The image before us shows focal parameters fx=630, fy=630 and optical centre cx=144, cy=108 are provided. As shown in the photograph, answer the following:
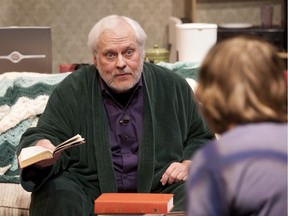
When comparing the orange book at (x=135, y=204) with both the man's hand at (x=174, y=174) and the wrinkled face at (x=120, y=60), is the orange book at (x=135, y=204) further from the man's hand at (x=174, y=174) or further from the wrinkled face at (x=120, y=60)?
the wrinkled face at (x=120, y=60)

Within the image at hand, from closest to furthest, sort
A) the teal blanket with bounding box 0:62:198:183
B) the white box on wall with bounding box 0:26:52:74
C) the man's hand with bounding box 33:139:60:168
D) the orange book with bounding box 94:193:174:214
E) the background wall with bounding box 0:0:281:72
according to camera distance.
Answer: the orange book with bounding box 94:193:174:214
the man's hand with bounding box 33:139:60:168
the teal blanket with bounding box 0:62:198:183
the white box on wall with bounding box 0:26:52:74
the background wall with bounding box 0:0:281:72

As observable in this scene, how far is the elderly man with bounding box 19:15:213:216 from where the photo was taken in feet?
8.09

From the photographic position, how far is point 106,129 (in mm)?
2488

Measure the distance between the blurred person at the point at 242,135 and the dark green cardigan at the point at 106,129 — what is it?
1.37 m

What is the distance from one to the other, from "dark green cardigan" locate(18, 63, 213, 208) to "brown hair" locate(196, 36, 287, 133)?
→ 1.38 metres

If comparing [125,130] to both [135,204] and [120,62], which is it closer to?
[120,62]

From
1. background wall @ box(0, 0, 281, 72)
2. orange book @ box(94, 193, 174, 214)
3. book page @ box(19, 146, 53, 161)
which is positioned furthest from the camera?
background wall @ box(0, 0, 281, 72)

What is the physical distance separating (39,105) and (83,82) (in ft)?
1.33

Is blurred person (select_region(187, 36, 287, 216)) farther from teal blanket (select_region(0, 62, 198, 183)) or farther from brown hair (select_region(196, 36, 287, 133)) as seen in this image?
teal blanket (select_region(0, 62, 198, 183))

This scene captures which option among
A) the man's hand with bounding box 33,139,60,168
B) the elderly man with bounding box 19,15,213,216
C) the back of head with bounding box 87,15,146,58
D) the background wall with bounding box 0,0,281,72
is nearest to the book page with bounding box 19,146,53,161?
the man's hand with bounding box 33,139,60,168

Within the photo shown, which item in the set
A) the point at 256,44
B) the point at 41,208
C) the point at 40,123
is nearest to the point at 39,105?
the point at 40,123

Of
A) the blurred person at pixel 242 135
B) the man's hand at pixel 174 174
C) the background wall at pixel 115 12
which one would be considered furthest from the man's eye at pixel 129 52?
the background wall at pixel 115 12

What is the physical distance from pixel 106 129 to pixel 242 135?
1.48m

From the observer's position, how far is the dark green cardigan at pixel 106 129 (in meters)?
2.47
